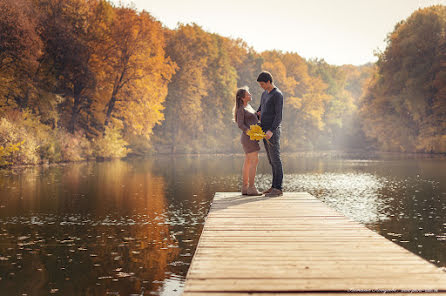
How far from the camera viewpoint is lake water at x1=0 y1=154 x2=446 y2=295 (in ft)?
22.1

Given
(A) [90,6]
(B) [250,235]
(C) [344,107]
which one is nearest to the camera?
(B) [250,235]

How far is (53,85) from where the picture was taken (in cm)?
3238

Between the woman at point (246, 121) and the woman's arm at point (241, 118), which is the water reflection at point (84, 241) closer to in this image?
the woman at point (246, 121)

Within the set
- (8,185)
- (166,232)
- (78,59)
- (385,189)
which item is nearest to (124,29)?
(78,59)

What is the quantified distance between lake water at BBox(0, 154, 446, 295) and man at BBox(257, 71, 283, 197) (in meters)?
2.13

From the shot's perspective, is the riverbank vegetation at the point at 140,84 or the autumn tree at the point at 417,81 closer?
the riverbank vegetation at the point at 140,84

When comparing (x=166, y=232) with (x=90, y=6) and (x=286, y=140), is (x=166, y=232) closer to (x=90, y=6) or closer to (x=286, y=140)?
(x=90, y=6)

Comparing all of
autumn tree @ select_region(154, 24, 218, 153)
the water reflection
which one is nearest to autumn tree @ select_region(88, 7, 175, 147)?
autumn tree @ select_region(154, 24, 218, 153)

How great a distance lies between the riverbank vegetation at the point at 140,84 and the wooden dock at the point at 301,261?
838 inches

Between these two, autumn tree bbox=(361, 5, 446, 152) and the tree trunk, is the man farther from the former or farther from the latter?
autumn tree bbox=(361, 5, 446, 152)

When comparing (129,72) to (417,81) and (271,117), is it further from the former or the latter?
(271,117)

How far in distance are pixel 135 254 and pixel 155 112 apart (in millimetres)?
31950

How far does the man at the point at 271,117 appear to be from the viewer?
9250 mm

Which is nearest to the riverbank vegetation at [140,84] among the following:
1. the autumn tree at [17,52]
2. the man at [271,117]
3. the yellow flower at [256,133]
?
the autumn tree at [17,52]
